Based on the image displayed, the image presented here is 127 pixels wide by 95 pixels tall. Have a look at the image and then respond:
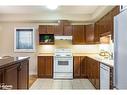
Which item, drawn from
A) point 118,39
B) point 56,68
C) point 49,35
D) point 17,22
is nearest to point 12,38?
point 17,22

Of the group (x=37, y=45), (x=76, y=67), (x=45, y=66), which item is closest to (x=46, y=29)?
(x=37, y=45)

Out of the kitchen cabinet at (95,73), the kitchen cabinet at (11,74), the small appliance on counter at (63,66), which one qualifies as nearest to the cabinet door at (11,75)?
the kitchen cabinet at (11,74)

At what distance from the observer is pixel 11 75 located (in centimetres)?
348

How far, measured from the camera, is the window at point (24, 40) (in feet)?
29.1

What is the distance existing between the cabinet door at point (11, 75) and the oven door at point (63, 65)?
4280 millimetres

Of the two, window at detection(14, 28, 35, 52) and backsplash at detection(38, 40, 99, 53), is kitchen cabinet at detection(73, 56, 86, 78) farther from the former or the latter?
window at detection(14, 28, 35, 52)

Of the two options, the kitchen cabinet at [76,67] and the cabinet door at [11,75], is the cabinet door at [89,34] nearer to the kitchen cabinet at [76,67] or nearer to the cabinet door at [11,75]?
the kitchen cabinet at [76,67]

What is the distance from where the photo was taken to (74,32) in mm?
8484

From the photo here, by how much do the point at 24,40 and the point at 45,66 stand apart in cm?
155

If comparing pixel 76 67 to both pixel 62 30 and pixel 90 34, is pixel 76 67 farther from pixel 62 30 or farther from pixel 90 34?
pixel 62 30
